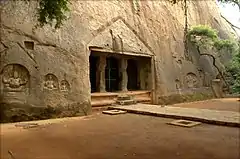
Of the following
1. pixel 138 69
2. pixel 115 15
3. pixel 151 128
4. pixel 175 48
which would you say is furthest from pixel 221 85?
pixel 151 128

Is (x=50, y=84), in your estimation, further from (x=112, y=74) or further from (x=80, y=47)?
(x=112, y=74)

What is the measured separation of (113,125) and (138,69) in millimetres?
6312

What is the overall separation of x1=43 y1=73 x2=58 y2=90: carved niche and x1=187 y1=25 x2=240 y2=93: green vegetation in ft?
27.5

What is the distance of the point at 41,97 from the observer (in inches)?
289

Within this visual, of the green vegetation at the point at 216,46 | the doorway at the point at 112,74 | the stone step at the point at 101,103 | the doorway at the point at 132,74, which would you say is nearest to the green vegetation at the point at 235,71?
the green vegetation at the point at 216,46

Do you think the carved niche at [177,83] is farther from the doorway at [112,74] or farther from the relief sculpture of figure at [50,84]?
the relief sculpture of figure at [50,84]

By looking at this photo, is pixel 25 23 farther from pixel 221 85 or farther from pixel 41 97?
pixel 221 85

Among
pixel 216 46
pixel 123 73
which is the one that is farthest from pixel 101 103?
pixel 216 46

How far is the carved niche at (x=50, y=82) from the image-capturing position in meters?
7.56

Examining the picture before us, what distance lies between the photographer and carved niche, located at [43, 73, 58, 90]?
7.56 meters

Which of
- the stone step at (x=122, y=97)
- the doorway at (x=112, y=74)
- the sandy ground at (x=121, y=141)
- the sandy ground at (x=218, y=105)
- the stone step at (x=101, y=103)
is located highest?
the doorway at (x=112, y=74)

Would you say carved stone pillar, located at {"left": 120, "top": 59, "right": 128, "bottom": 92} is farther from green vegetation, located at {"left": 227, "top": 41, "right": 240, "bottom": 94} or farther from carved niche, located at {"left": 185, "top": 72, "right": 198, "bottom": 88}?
green vegetation, located at {"left": 227, "top": 41, "right": 240, "bottom": 94}

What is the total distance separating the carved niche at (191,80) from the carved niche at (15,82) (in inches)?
322

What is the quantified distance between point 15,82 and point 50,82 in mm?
1028
